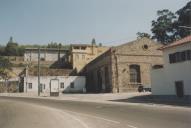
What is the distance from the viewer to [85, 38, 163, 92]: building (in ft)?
180

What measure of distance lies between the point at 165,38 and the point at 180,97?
42.0m

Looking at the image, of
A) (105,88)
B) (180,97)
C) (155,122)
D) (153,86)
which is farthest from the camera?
(105,88)

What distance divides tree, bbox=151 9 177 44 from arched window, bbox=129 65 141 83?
20.4 m

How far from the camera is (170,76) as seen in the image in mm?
37000

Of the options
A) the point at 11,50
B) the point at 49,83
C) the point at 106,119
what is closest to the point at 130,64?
the point at 49,83

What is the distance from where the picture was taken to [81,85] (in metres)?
68.2

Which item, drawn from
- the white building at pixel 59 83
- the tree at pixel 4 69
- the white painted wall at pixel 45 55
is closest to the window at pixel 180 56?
the white building at pixel 59 83

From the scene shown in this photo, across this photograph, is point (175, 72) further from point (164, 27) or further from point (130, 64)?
point (164, 27)

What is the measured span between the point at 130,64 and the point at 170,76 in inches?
752

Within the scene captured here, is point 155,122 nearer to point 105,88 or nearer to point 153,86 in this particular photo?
point 153,86

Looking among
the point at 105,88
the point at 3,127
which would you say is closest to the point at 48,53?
the point at 105,88

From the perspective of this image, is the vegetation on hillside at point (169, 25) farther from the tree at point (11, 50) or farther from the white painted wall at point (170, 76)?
the tree at point (11, 50)

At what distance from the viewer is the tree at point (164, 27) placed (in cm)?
7414

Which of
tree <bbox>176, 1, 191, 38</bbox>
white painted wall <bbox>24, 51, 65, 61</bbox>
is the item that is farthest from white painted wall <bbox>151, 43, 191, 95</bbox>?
white painted wall <bbox>24, 51, 65, 61</bbox>
